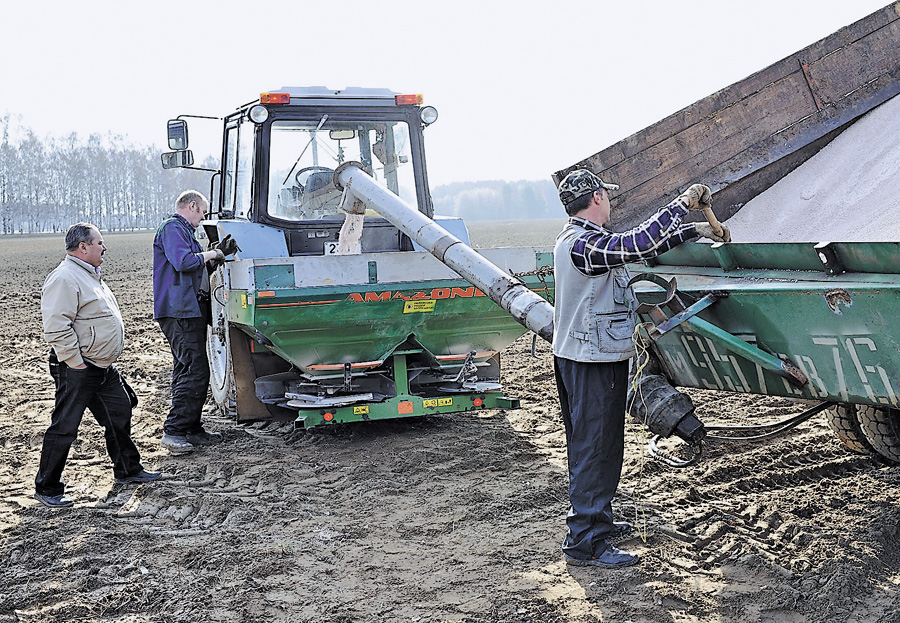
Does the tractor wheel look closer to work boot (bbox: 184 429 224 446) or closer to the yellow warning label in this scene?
work boot (bbox: 184 429 224 446)

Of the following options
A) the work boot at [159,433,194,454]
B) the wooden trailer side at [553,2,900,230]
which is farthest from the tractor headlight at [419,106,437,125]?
the work boot at [159,433,194,454]

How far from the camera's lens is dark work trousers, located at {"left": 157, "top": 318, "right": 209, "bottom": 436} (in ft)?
19.9

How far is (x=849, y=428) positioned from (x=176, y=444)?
415cm

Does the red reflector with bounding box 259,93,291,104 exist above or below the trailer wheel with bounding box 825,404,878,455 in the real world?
above

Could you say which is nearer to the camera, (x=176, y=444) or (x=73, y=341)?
(x=73, y=341)

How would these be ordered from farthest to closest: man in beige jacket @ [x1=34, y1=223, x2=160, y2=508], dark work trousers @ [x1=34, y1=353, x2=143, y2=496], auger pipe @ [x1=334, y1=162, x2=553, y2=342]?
dark work trousers @ [x1=34, y1=353, x2=143, y2=496] → man in beige jacket @ [x1=34, y1=223, x2=160, y2=508] → auger pipe @ [x1=334, y1=162, x2=553, y2=342]

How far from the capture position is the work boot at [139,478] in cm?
527

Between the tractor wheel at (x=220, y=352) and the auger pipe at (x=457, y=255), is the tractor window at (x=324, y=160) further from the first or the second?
the tractor wheel at (x=220, y=352)

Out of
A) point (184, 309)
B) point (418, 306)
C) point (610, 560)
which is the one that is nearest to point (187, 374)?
point (184, 309)

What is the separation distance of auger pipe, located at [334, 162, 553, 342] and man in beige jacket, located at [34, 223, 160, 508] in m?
1.70

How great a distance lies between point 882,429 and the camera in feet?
14.9

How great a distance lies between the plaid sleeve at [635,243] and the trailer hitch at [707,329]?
228 mm

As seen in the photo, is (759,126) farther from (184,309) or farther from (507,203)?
(507,203)

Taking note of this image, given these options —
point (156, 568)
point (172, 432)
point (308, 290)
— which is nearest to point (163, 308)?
point (172, 432)
